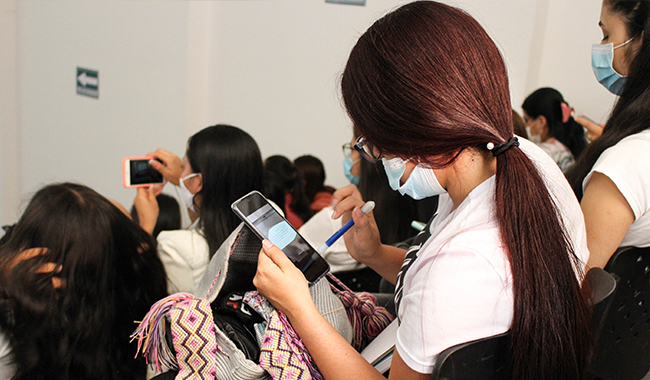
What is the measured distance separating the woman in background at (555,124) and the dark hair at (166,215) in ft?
6.42

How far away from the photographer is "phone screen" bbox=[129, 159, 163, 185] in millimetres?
1981

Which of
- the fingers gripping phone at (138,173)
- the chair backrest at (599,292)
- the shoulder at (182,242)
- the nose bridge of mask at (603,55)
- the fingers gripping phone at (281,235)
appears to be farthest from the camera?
the fingers gripping phone at (138,173)

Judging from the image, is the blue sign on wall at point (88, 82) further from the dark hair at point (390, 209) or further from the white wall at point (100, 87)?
the dark hair at point (390, 209)

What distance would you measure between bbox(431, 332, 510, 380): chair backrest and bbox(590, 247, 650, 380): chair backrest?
0.35 metres

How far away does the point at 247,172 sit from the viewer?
166 cm

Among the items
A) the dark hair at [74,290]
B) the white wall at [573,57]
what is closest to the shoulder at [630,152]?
the dark hair at [74,290]

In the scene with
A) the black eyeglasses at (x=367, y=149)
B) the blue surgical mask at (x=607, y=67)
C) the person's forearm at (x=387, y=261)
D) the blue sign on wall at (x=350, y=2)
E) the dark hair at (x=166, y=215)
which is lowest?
the dark hair at (x=166, y=215)

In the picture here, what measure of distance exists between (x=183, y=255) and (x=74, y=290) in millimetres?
405

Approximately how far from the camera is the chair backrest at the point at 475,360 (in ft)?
1.98

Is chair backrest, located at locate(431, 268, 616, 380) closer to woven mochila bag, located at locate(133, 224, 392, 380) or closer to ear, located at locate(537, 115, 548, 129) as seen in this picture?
woven mochila bag, located at locate(133, 224, 392, 380)

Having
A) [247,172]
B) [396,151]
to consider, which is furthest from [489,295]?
[247,172]

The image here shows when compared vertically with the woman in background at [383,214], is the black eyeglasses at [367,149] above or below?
above

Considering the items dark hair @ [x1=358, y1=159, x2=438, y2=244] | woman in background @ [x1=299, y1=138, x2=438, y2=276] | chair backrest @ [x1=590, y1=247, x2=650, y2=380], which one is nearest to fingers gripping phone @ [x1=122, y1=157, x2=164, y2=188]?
woman in background @ [x1=299, y1=138, x2=438, y2=276]

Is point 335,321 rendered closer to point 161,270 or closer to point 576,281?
point 576,281
